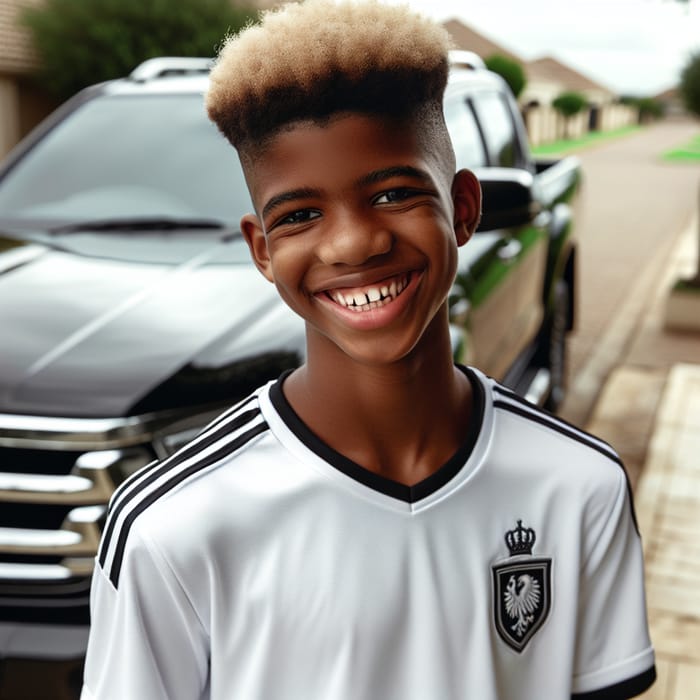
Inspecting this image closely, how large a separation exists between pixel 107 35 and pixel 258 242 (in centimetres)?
2156

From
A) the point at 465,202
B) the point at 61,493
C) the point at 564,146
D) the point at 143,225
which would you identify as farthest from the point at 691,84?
the point at 564,146

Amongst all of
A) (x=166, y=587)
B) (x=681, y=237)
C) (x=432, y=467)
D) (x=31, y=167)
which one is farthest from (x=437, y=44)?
(x=681, y=237)

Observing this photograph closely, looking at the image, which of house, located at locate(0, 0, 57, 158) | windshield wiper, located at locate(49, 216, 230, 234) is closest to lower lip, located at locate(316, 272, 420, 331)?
windshield wiper, located at locate(49, 216, 230, 234)

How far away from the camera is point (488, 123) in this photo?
4.60 metres

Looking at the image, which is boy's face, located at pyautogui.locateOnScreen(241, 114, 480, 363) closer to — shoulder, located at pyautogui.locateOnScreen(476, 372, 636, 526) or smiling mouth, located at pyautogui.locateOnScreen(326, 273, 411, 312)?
smiling mouth, located at pyautogui.locateOnScreen(326, 273, 411, 312)

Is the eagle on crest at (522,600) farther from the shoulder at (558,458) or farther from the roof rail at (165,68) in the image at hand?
the roof rail at (165,68)

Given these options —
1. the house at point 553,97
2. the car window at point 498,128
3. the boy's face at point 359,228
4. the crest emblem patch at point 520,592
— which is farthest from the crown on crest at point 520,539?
the house at point 553,97

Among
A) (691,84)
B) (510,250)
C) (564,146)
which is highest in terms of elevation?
(510,250)

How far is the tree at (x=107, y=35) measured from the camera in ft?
70.1

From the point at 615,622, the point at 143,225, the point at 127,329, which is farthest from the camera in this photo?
the point at 143,225

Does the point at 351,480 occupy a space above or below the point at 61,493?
above

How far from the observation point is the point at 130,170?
355 centimetres

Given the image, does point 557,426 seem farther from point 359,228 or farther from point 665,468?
point 665,468

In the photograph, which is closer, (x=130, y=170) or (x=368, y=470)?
(x=368, y=470)
